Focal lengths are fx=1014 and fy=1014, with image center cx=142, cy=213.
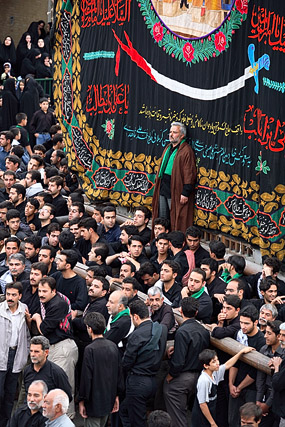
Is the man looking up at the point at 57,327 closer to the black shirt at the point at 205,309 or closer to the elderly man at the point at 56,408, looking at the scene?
the black shirt at the point at 205,309

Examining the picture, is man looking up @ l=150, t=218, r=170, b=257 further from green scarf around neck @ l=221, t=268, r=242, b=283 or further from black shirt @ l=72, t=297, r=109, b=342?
black shirt @ l=72, t=297, r=109, b=342

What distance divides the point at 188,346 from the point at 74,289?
6.31 feet

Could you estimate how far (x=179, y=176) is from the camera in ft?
43.0

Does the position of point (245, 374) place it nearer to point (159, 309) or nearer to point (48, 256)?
point (159, 309)

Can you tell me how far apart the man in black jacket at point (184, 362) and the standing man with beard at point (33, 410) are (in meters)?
1.49

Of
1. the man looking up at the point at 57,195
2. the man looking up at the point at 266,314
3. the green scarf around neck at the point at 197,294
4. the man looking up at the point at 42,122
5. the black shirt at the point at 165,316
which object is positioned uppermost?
the man looking up at the point at 266,314

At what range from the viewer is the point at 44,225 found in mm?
13320

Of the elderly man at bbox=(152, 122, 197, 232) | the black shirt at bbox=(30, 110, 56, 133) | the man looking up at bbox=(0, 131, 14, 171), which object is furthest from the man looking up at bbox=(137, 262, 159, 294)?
the black shirt at bbox=(30, 110, 56, 133)

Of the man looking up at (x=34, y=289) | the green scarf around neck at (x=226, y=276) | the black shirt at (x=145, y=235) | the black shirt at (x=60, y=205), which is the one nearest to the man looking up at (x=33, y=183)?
the black shirt at (x=60, y=205)

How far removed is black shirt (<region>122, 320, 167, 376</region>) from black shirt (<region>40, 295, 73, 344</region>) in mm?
957

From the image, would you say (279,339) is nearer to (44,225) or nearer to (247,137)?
(247,137)

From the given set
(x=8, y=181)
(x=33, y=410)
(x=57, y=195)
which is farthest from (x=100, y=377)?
(x=8, y=181)

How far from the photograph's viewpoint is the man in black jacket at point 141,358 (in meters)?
9.30

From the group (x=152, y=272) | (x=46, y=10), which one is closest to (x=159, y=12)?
(x=152, y=272)
